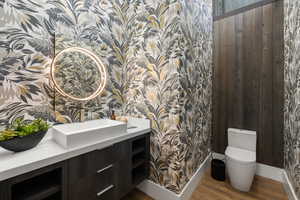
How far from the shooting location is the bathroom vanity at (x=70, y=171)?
0.79 meters

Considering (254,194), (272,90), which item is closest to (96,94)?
(254,194)

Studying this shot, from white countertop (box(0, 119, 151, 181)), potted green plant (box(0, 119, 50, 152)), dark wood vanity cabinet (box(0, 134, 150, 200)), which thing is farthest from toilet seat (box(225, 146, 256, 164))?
potted green plant (box(0, 119, 50, 152))

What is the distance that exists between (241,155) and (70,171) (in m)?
2.01

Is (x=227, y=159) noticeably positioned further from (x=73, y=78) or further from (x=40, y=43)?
(x=40, y=43)

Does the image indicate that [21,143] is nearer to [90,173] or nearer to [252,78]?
→ [90,173]

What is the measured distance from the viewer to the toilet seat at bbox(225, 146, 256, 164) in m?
1.71

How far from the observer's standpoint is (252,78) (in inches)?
84.3

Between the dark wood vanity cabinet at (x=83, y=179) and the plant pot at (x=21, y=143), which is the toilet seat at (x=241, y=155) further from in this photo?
the plant pot at (x=21, y=143)

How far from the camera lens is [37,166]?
0.82m

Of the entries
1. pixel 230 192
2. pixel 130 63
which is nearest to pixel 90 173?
pixel 130 63

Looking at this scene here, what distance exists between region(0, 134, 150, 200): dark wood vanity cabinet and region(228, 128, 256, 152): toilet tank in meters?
1.55

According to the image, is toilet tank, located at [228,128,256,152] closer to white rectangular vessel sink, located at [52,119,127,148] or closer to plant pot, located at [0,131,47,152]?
white rectangular vessel sink, located at [52,119,127,148]

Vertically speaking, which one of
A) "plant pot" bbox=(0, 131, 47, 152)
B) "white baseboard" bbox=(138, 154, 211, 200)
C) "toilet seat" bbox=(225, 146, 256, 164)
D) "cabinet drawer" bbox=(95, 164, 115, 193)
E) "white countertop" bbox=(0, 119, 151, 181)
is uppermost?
"plant pot" bbox=(0, 131, 47, 152)

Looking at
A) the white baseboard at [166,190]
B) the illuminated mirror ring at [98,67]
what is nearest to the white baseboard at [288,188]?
the white baseboard at [166,190]
